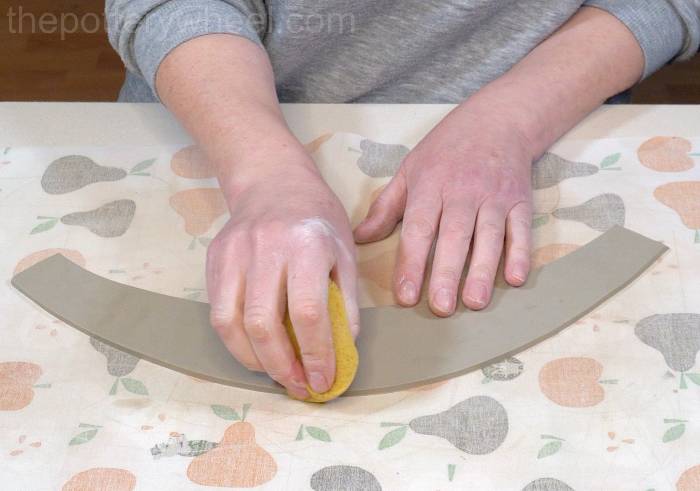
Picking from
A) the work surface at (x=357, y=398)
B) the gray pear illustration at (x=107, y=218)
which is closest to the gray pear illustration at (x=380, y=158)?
the work surface at (x=357, y=398)

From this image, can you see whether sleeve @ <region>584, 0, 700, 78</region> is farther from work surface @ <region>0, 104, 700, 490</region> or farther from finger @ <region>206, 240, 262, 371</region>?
finger @ <region>206, 240, 262, 371</region>

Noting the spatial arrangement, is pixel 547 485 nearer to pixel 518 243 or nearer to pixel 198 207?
pixel 518 243

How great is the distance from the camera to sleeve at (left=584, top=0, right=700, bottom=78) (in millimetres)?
905

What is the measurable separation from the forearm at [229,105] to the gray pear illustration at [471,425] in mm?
250

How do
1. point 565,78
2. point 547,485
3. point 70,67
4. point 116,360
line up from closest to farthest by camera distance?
point 547,485 → point 116,360 → point 565,78 → point 70,67

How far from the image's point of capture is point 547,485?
1.82ft

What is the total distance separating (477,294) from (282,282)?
167 mm

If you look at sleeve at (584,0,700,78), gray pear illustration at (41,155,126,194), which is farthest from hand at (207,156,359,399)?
sleeve at (584,0,700,78)

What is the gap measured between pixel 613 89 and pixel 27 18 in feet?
5.83

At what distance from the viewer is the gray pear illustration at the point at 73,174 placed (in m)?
0.81

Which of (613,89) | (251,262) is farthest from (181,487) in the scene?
(613,89)

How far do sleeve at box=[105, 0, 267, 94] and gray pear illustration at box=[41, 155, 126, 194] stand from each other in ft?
0.34

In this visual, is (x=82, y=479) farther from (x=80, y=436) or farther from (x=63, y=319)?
(x=63, y=319)

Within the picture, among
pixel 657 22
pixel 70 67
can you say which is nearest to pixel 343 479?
pixel 657 22
